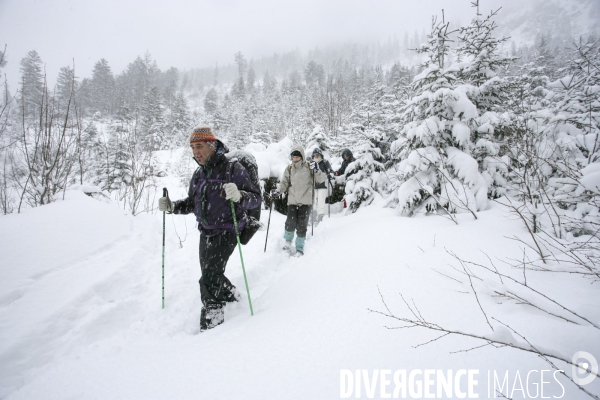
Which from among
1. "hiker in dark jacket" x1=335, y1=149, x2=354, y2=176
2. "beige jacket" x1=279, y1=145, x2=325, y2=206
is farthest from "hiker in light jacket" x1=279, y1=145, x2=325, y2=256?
"hiker in dark jacket" x1=335, y1=149, x2=354, y2=176

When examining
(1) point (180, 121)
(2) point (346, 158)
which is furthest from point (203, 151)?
(1) point (180, 121)

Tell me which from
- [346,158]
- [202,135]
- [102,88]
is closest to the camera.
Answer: [202,135]

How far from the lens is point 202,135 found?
282 centimetres

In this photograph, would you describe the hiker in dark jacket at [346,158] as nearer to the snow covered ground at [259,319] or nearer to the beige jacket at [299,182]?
the beige jacket at [299,182]

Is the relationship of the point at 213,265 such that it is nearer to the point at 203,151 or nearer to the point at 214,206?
the point at 214,206

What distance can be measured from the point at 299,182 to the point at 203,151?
2.57m

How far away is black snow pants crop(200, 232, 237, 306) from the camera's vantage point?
9.46ft

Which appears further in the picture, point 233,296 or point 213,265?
point 233,296

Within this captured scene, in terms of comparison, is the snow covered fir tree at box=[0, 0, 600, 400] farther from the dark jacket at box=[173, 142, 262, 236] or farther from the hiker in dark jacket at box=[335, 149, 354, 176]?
the hiker in dark jacket at box=[335, 149, 354, 176]

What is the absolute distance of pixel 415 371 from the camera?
1485 millimetres

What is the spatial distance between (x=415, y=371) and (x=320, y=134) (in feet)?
31.1

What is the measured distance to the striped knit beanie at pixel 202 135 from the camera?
2783 mm

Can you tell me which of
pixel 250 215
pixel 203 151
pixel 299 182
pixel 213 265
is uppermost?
pixel 203 151

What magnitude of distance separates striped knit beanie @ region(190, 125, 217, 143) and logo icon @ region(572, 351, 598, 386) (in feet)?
11.1
